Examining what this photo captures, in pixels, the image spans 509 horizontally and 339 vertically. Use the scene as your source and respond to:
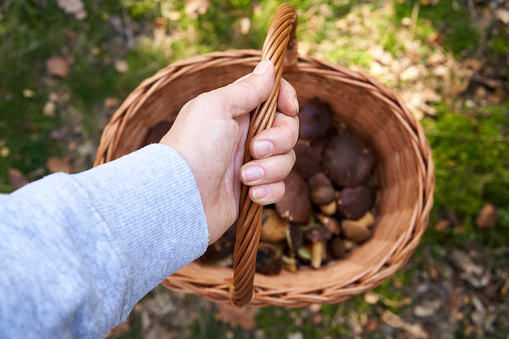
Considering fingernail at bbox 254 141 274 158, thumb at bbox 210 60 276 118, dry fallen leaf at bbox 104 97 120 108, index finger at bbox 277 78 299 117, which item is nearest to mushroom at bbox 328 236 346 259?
index finger at bbox 277 78 299 117

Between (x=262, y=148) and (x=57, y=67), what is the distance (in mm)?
2697

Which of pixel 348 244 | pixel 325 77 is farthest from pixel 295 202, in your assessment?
pixel 325 77

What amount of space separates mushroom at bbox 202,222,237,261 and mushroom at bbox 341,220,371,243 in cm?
80

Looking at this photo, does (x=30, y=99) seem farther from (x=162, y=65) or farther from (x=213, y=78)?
(x=213, y=78)

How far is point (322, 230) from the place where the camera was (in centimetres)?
231

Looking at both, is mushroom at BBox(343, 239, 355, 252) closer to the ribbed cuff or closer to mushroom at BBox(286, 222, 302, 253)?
mushroom at BBox(286, 222, 302, 253)

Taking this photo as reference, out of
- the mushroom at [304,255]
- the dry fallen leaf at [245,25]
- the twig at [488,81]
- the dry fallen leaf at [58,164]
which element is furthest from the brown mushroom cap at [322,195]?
the dry fallen leaf at [58,164]

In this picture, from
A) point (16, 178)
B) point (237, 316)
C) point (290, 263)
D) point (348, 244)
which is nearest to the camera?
point (290, 263)

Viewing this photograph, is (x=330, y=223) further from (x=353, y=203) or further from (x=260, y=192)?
(x=260, y=192)

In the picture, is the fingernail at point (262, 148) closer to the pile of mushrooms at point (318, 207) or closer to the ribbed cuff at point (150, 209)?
the ribbed cuff at point (150, 209)

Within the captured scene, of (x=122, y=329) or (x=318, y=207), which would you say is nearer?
(x=318, y=207)

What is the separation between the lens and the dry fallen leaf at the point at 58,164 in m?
3.08

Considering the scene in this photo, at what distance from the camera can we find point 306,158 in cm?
237

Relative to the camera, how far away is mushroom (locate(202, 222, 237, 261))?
2076mm
